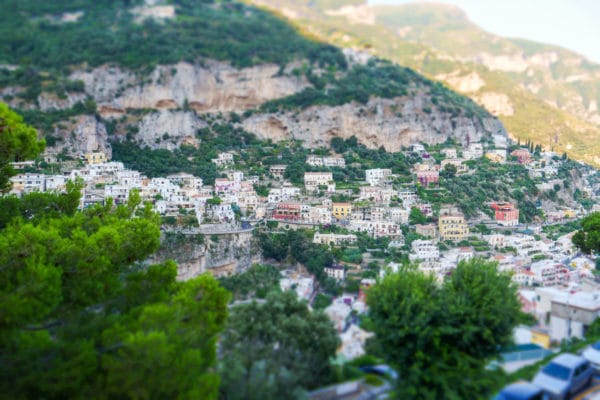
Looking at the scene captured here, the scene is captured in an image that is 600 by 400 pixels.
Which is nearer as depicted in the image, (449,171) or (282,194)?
(282,194)

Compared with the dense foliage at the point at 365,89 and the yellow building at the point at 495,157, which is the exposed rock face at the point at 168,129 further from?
the yellow building at the point at 495,157

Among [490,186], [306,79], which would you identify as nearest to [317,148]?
[306,79]

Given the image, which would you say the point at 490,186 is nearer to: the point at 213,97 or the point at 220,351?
the point at 213,97

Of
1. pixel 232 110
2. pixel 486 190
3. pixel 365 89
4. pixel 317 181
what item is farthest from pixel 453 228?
pixel 232 110

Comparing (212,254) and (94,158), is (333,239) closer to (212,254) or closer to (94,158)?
(212,254)

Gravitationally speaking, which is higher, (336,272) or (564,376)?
(564,376)

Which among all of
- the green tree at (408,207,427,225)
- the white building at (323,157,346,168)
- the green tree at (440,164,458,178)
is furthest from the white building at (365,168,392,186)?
the green tree at (408,207,427,225)
